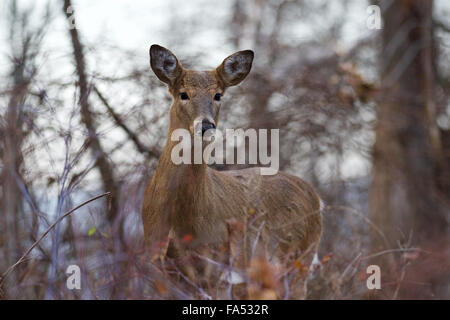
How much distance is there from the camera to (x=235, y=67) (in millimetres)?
5816

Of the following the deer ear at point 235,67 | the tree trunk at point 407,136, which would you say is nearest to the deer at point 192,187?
the deer ear at point 235,67

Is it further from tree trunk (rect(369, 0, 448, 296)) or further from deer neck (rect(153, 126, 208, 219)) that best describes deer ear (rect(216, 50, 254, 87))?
tree trunk (rect(369, 0, 448, 296))

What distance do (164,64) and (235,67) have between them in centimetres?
66

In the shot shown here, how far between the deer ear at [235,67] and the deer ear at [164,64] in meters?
0.41

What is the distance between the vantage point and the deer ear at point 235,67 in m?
5.63

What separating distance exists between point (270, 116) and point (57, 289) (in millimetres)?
5073

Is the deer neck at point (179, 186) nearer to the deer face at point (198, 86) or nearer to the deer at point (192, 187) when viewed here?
the deer at point (192, 187)

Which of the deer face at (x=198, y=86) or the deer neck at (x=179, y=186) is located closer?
the deer face at (x=198, y=86)

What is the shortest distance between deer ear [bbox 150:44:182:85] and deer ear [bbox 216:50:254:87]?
0.41 metres

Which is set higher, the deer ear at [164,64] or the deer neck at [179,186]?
the deer ear at [164,64]

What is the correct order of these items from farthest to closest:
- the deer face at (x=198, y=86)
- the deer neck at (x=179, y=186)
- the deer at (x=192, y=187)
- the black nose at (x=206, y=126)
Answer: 1. the deer neck at (x=179, y=186)
2. the deer at (x=192, y=187)
3. the deer face at (x=198, y=86)
4. the black nose at (x=206, y=126)

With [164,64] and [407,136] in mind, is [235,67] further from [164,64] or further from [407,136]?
[407,136]

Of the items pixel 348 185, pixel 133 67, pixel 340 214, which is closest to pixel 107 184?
pixel 133 67

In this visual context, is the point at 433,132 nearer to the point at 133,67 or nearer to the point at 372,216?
the point at 372,216
